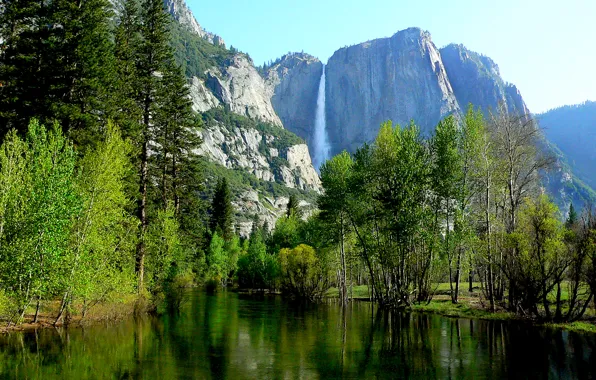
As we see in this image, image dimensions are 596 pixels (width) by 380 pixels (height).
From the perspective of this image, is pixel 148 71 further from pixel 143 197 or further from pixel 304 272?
pixel 304 272

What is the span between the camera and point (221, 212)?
3967 inches

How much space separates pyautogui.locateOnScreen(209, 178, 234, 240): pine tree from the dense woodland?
1606 inches

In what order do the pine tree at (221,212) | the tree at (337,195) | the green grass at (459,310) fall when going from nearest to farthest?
the green grass at (459,310)
the tree at (337,195)
the pine tree at (221,212)

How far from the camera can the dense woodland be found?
2655 cm

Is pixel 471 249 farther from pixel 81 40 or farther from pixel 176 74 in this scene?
pixel 81 40

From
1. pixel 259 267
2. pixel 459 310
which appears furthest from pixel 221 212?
pixel 459 310

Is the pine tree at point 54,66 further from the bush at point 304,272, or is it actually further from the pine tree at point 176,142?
the bush at point 304,272

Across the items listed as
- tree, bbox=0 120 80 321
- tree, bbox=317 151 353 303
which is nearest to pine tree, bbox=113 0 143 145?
tree, bbox=0 120 80 321

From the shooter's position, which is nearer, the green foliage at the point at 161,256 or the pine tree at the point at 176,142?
the green foliage at the point at 161,256

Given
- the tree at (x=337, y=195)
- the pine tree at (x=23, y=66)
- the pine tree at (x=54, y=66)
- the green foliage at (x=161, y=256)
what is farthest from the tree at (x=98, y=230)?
the tree at (x=337, y=195)

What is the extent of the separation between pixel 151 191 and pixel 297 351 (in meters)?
26.7

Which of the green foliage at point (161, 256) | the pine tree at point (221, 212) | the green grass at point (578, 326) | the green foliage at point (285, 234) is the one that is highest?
the pine tree at point (221, 212)

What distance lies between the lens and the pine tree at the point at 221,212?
97.9 m

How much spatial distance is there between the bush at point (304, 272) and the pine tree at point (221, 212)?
3668 cm
